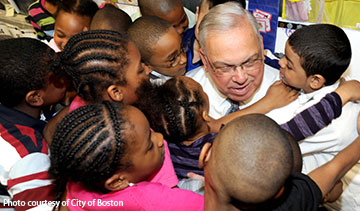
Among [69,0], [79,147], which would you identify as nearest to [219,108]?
[79,147]

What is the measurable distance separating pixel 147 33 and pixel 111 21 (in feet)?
1.84

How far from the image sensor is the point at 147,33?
6.21ft

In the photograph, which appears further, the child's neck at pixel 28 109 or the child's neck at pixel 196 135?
the child's neck at pixel 28 109

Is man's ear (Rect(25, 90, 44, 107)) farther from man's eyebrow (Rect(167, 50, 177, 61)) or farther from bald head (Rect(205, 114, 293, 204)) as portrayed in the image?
bald head (Rect(205, 114, 293, 204))

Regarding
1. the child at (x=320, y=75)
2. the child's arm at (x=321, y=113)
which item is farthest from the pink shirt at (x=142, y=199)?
the child at (x=320, y=75)

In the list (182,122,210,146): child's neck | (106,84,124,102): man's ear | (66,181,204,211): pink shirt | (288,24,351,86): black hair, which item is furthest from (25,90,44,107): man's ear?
(288,24,351,86): black hair

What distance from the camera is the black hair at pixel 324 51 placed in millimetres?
1366

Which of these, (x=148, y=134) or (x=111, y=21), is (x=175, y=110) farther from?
(x=111, y=21)

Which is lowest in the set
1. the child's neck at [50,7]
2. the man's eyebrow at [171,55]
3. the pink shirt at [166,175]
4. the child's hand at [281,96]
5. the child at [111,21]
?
the pink shirt at [166,175]

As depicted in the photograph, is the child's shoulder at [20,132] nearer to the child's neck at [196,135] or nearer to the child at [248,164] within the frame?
the child's neck at [196,135]

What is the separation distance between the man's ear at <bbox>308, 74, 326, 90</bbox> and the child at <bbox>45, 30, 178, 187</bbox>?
2.95 ft

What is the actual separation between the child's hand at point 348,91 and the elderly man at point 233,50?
0.45m

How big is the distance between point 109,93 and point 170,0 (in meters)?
1.26

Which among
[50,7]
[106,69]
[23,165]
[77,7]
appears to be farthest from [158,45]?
[50,7]
